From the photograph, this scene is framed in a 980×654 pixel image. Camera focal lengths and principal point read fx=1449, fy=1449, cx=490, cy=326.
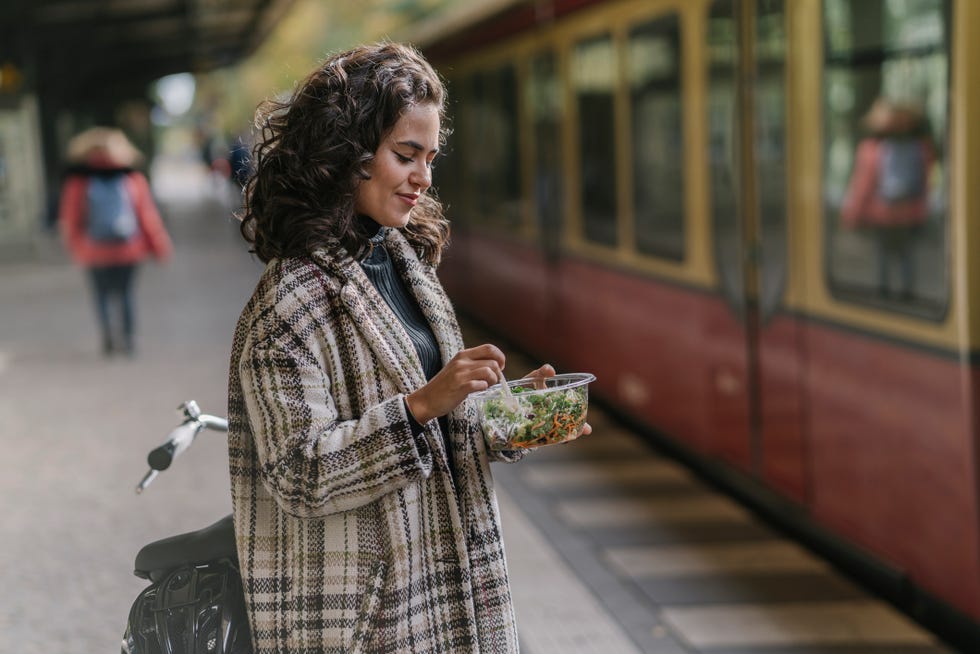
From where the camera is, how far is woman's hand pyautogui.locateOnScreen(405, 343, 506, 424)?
6.68 feet

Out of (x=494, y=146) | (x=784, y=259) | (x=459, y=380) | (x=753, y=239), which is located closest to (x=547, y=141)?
(x=494, y=146)

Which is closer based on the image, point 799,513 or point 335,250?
point 335,250

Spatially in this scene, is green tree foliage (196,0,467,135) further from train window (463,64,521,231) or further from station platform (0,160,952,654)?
station platform (0,160,952,654)

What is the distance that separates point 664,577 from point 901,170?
184 centimetres

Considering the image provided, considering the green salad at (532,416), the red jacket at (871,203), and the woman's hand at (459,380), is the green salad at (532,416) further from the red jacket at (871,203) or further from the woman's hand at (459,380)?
the red jacket at (871,203)

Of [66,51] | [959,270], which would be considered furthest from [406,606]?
[66,51]

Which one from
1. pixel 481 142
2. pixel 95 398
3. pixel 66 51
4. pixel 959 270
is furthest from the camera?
pixel 66 51

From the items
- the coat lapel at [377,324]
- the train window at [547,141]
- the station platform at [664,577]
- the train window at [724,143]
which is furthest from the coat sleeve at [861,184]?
the train window at [547,141]

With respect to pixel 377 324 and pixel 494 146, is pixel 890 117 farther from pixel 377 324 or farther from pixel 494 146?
pixel 494 146

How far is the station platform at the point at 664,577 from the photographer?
467 cm

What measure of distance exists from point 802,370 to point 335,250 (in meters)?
3.40

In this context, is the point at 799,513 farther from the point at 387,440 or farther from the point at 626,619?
the point at 387,440

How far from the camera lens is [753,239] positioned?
5.77 metres

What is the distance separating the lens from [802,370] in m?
5.29
